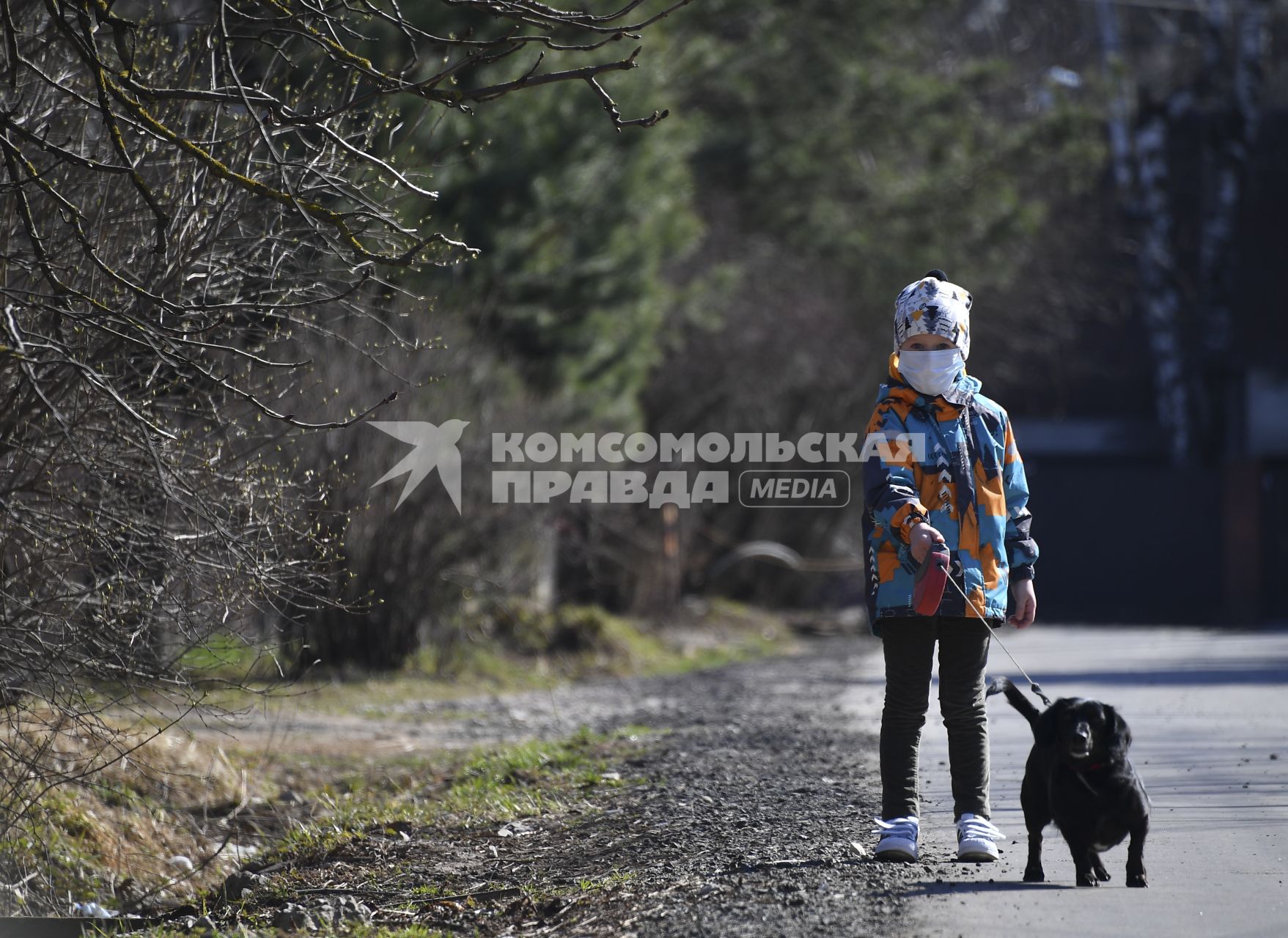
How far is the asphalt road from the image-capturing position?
4.10 metres

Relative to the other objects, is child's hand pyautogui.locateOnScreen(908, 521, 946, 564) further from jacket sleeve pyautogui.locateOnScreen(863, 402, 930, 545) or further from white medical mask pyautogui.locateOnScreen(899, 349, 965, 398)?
white medical mask pyautogui.locateOnScreen(899, 349, 965, 398)

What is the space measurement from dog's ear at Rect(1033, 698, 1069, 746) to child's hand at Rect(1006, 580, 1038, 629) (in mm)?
312

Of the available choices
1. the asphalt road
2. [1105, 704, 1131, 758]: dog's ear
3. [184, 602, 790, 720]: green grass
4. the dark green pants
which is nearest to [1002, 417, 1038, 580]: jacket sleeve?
the dark green pants

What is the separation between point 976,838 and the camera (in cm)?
465

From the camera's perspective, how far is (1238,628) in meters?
17.7

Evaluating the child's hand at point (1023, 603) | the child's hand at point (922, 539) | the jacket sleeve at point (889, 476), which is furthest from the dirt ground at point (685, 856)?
the jacket sleeve at point (889, 476)

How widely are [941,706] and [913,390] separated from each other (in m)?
1.03

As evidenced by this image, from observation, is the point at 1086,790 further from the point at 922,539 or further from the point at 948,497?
the point at 948,497

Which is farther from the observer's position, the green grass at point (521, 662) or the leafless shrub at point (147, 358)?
the green grass at point (521, 662)

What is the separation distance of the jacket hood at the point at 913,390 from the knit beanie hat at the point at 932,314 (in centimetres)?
7

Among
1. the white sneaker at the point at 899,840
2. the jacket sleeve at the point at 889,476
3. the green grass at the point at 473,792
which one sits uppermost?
the jacket sleeve at the point at 889,476

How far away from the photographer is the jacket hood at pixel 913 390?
4.81 meters

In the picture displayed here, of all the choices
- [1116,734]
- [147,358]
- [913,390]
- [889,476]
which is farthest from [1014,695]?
[147,358]

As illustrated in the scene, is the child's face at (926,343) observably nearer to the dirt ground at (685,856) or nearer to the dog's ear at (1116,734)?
the dog's ear at (1116,734)
